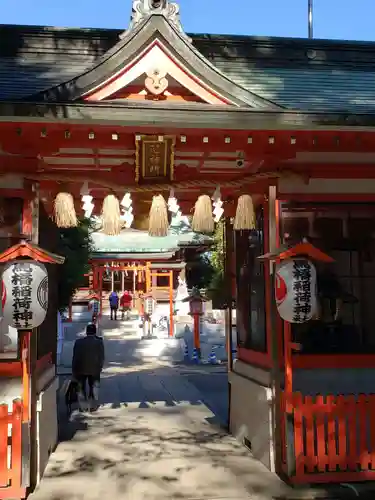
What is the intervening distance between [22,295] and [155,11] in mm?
3872

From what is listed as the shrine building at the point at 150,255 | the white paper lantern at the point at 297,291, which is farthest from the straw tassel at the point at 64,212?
the shrine building at the point at 150,255

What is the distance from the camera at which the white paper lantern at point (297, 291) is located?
18.6ft

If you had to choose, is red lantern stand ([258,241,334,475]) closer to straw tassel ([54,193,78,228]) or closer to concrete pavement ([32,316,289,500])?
concrete pavement ([32,316,289,500])

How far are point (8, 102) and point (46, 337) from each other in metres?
3.61

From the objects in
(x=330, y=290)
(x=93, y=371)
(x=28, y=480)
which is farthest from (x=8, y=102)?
(x=93, y=371)

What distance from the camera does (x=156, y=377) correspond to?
1438 centimetres

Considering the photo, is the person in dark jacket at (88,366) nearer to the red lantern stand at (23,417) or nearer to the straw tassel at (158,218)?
the red lantern stand at (23,417)

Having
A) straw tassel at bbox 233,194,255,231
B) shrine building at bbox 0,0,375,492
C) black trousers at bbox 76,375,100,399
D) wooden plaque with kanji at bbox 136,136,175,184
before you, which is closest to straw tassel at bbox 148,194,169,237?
shrine building at bbox 0,0,375,492

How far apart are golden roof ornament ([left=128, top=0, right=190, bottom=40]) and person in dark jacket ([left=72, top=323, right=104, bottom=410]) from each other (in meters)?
5.82

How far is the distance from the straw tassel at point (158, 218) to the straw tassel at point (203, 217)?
0.42 m

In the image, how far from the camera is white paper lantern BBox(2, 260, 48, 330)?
5.40 m

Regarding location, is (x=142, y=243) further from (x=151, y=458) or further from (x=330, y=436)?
(x=330, y=436)

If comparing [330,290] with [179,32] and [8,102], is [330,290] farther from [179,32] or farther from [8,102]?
[8,102]

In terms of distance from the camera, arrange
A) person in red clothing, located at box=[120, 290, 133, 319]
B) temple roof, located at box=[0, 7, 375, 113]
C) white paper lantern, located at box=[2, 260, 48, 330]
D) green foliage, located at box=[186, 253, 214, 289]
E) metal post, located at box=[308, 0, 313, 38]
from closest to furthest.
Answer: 1. white paper lantern, located at box=[2, 260, 48, 330]
2. temple roof, located at box=[0, 7, 375, 113]
3. metal post, located at box=[308, 0, 313, 38]
4. person in red clothing, located at box=[120, 290, 133, 319]
5. green foliage, located at box=[186, 253, 214, 289]
